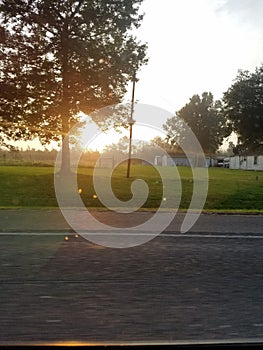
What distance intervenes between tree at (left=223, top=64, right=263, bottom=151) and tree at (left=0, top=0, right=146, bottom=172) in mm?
18315

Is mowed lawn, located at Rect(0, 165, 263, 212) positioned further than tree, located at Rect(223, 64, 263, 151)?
No

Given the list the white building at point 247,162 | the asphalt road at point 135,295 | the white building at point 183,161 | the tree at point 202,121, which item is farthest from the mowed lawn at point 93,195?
the tree at point 202,121

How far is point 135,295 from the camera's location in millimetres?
4676

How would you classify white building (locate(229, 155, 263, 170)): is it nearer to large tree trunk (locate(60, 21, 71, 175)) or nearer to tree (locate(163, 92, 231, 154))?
tree (locate(163, 92, 231, 154))

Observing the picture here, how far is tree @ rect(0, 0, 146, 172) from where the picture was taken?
2716cm

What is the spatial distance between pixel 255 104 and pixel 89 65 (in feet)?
70.0

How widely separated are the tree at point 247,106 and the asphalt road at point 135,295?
37.6m

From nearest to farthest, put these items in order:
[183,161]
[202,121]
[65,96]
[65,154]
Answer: [65,96] → [65,154] → [183,161] → [202,121]

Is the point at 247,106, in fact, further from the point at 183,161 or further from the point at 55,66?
the point at 183,161

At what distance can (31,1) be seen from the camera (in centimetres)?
2805

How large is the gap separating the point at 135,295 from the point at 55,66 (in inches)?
972

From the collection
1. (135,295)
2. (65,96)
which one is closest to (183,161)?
(65,96)

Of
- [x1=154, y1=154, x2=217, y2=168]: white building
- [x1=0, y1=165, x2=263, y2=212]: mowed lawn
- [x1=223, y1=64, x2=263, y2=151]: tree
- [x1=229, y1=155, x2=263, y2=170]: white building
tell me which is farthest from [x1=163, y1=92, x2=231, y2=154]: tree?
[x1=0, y1=165, x2=263, y2=212]: mowed lawn

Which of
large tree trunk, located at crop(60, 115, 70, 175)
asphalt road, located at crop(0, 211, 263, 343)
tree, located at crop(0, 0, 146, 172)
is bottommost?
asphalt road, located at crop(0, 211, 263, 343)
